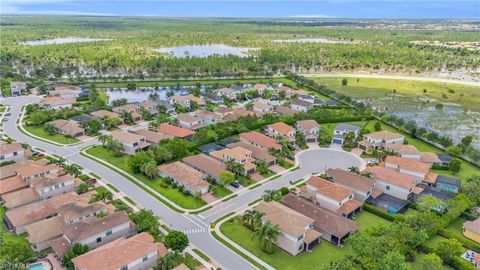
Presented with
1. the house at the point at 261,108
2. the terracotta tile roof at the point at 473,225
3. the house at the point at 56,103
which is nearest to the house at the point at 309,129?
the house at the point at 261,108

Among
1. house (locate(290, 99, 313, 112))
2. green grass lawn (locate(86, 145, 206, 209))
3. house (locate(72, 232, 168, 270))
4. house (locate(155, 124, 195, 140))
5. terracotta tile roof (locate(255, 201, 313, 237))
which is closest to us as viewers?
house (locate(72, 232, 168, 270))

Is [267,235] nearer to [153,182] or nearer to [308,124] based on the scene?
[153,182]

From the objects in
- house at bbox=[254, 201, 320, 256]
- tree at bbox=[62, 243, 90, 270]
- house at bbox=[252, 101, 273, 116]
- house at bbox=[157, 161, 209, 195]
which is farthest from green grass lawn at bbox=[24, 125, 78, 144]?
house at bbox=[254, 201, 320, 256]

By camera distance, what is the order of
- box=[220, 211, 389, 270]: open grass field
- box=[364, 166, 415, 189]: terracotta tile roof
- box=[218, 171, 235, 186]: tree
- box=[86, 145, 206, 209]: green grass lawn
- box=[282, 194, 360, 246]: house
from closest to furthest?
1. box=[220, 211, 389, 270]: open grass field
2. box=[282, 194, 360, 246]: house
3. box=[86, 145, 206, 209]: green grass lawn
4. box=[364, 166, 415, 189]: terracotta tile roof
5. box=[218, 171, 235, 186]: tree

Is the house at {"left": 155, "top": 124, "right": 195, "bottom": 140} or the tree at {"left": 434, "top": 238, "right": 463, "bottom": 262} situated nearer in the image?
the tree at {"left": 434, "top": 238, "right": 463, "bottom": 262}

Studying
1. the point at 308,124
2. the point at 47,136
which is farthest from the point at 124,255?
the point at 308,124

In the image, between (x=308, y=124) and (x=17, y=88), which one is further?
(x=17, y=88)

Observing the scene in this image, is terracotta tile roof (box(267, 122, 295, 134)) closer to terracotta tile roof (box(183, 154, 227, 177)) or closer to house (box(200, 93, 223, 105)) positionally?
terracotta tile roof (box(183, 154, 227, 177))
